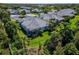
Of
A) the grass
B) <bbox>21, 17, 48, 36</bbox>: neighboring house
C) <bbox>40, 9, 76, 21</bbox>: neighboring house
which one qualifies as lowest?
the grass

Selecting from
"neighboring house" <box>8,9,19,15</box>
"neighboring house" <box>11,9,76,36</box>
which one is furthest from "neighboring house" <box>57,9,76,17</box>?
"neighboring house" <box>8,9,19,15</box>

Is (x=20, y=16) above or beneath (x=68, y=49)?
above

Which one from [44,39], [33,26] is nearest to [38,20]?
[33,26]

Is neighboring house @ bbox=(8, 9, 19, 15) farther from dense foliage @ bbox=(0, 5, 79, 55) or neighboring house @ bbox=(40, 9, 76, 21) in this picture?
neighboring house @ bbox=(40, 9, 76, 21)

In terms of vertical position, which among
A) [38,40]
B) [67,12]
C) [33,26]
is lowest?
[38,40]

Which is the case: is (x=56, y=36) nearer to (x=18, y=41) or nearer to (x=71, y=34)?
(x=71, y=34)

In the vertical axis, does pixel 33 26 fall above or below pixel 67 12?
below

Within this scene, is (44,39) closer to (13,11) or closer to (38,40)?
(38,40)

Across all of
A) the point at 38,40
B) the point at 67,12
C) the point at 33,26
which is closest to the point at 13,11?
Result: the point at 33,26
